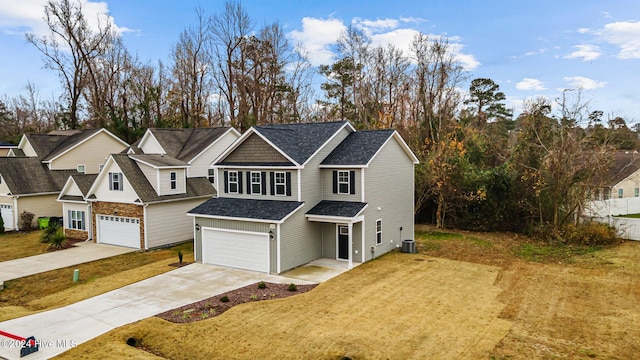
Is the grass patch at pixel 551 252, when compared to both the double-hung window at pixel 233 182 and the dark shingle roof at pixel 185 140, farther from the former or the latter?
the dark shingle roof at pixel 185 140

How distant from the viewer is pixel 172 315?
13.2 metres

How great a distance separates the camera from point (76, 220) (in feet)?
86.7

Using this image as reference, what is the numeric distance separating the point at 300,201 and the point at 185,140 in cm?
1810

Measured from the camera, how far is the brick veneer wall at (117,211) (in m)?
23.0

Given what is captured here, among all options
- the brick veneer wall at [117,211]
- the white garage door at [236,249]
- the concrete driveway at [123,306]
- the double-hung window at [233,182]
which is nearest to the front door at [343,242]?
the concrete driveway at [123,306]

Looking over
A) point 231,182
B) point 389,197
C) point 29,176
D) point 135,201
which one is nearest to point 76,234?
point 135,201

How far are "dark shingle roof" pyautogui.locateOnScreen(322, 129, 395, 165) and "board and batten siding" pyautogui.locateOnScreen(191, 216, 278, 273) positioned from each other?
4621mm

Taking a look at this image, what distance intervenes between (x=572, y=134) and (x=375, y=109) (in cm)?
1806

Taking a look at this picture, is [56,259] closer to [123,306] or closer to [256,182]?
[123,306]

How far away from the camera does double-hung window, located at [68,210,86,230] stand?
26141 mm

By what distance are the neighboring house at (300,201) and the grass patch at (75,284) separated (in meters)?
2.69

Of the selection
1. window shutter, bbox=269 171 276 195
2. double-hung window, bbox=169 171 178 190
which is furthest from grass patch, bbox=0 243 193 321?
window shutter, bbox=269 171 276 195

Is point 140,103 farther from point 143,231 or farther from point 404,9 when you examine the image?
point 404,9

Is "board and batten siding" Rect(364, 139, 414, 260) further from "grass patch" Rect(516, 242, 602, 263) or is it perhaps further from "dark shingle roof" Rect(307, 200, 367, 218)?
"grass patch" Rect(516, 242, 602, 263)
